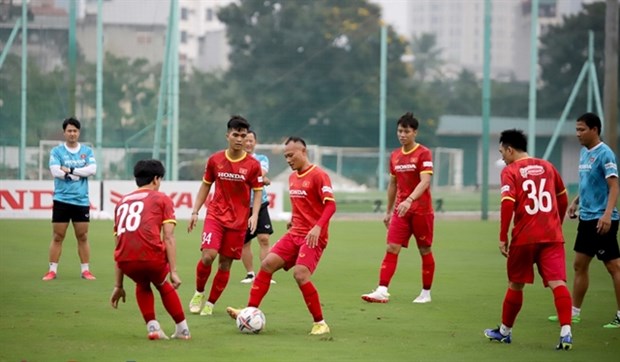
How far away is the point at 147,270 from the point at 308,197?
2.04 meters

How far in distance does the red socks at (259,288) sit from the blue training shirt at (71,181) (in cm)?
566

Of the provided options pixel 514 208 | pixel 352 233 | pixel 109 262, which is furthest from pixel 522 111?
pixel 514 208

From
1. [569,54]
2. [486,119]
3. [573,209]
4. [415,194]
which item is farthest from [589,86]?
[573,209]

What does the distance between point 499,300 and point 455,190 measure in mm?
39342

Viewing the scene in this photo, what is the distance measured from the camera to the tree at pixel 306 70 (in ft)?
139

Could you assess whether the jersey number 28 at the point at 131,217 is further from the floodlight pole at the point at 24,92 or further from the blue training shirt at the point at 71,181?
the floodlight pole at the point at 24,92

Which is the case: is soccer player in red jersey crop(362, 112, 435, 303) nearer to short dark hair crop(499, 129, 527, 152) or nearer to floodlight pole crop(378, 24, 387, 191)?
short dark hair crop(499, 129, 527, 152)

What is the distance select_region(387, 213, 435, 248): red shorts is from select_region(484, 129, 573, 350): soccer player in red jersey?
3.47 metres

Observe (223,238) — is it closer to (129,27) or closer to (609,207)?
(609,207)

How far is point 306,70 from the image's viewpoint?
4275 cm

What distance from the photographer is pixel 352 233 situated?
27.2 meters

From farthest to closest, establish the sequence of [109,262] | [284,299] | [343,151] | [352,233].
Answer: [343,151] < [352,233] < [109,262] < [284,299]

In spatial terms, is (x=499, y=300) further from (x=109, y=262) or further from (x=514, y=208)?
(x=109, y=262)

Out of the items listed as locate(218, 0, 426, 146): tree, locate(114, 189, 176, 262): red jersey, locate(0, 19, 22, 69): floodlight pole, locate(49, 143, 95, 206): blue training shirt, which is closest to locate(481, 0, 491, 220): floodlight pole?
locate(218, 0, 426, 146): tree
